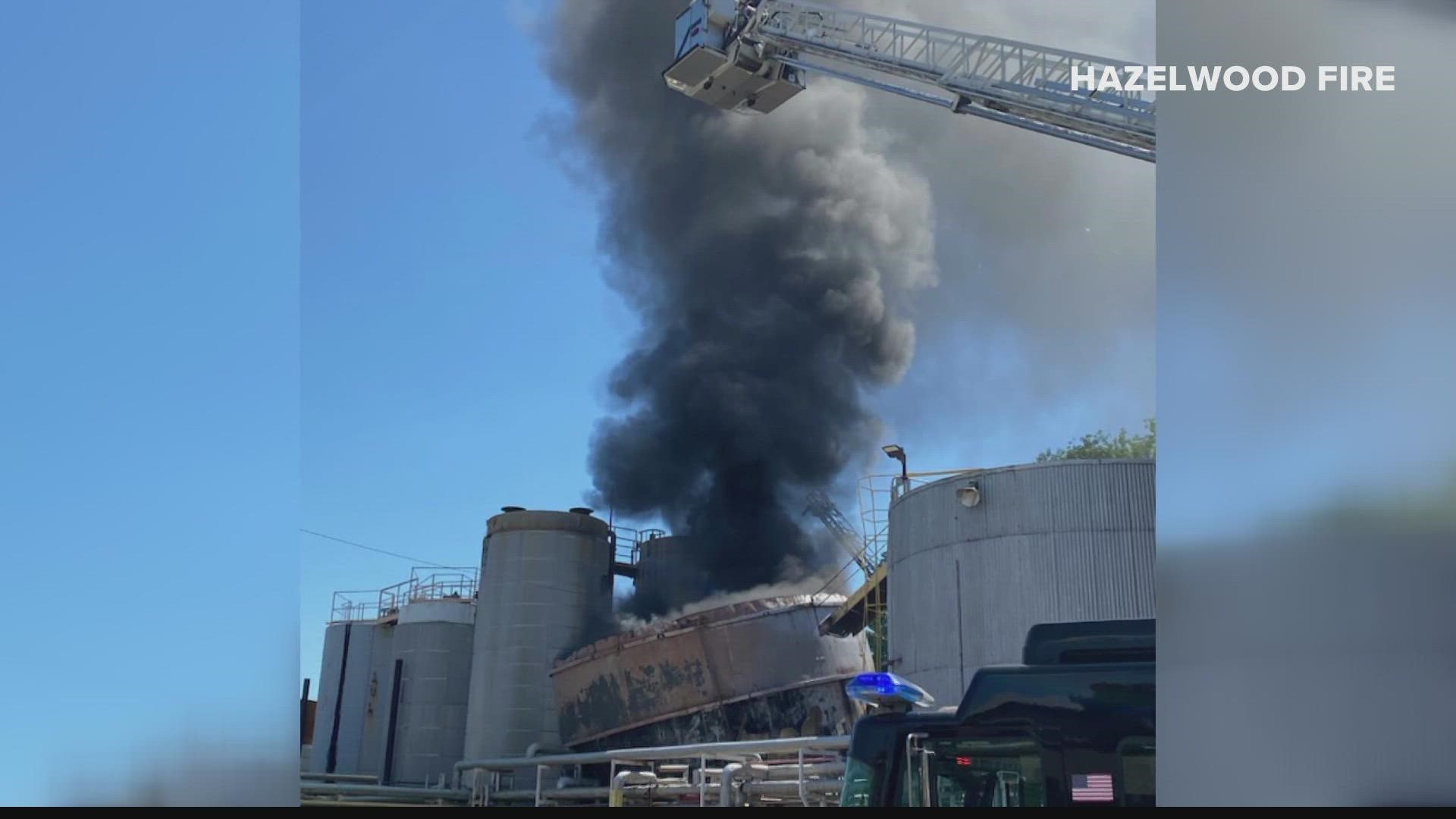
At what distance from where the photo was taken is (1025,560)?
15117 millimetres

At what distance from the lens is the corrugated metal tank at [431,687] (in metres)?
31.5

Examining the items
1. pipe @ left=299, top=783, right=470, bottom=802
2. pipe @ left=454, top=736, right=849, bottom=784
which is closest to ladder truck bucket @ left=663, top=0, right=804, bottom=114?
pipe @ left=454, top=736, right=849, bottom=784

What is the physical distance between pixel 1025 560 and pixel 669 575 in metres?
17.5

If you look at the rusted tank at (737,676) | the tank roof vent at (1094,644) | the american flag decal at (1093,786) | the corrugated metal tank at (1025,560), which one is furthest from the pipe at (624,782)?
the american flag decal at (1093,786)

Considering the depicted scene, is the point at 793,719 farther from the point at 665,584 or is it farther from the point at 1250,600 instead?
the point at 1250,600

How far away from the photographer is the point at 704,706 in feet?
75.6

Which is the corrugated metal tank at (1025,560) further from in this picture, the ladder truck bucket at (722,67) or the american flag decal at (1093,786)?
the american flag decal at (1093,786)

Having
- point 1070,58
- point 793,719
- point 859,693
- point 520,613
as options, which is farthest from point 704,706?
point 859,693

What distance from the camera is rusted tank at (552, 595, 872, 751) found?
73.4ft

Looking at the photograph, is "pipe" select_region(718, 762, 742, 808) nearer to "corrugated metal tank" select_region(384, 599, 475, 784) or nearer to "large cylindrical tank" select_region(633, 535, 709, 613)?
"large cylindrical tank" select_region(633, 535, 709, 613)

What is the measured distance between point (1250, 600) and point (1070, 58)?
429 inches

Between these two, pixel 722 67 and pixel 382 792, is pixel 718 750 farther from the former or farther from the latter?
pixel 382 792

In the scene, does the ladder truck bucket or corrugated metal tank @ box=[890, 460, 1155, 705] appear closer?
corrugated metal tank @ box=[890, 460, 1155, 705]

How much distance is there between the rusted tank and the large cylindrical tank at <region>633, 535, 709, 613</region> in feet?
21.0
